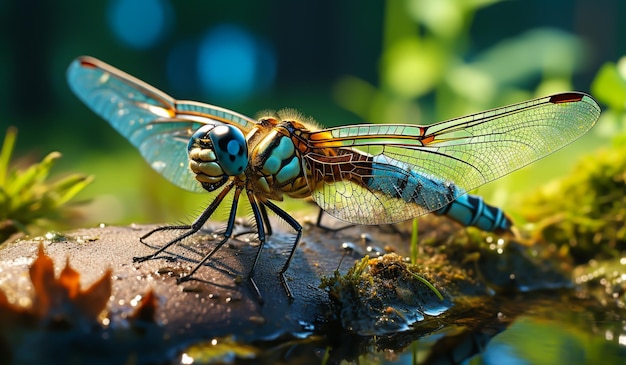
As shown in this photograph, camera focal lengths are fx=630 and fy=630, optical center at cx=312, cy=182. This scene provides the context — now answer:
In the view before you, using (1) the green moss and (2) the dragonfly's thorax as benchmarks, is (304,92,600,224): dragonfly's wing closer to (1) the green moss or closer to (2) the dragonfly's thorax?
(2) the dragonfly's thorax

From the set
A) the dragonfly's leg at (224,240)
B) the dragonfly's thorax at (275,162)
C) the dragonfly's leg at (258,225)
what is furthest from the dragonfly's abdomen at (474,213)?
the dragonfly's leg at (224,240)

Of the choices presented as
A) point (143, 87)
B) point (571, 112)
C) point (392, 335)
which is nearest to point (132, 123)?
point (143, 87)

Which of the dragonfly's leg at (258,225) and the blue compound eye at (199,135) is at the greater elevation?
the blue compound eye at (199,135)

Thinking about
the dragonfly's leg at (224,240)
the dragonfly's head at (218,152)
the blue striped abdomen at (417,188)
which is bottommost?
the dragonfly's leg at (224,240)

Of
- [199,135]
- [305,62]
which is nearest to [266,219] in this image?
[199,135]

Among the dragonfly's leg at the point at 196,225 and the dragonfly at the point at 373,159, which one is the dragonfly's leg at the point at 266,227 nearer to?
the dragonfly at the point at 373,159

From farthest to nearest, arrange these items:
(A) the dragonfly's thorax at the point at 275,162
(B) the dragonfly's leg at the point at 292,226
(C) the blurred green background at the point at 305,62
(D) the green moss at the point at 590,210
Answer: (C) the blurred green background at the point at 305,62
(D) the green moss at the point at 590,210
(A) the dragonfly's thorax at the point at 275,162
(B) the dragonfly's leg at the point at 292,226

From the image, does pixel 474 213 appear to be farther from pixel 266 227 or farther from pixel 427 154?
pixel 266 227

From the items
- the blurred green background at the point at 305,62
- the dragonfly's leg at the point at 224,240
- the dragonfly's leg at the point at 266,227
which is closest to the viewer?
the dragonfly's leg at the point at 224,240
